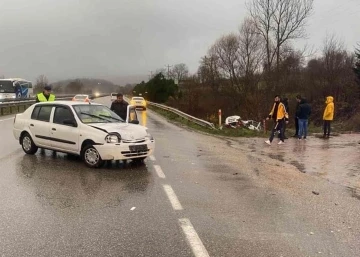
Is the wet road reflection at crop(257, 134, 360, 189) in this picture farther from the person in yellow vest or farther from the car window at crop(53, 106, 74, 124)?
the person in yellow vest

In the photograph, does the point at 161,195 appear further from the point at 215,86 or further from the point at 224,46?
the point at 224,46

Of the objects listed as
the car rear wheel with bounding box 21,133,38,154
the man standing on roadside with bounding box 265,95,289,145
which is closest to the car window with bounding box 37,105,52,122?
the car rear wheel with bounding box 21,133,38,154

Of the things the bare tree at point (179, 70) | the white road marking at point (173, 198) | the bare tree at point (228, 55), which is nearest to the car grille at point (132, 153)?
the white road marking at point (173, 198)

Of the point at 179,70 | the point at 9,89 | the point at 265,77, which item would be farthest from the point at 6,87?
the point at 179,70

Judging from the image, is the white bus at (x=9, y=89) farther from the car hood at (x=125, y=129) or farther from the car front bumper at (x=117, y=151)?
the car front bumper at (x=117, y=151)

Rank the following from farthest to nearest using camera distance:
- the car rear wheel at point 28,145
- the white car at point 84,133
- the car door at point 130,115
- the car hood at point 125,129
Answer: the car door at point 130,115
the car rear wheel at point 28,145
the car hood at point 125,129
the white car at point 84,133

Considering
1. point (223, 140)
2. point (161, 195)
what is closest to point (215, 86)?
point (223, 140)

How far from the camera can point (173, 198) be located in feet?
20.0

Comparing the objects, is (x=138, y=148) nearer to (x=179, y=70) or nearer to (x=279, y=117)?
(x=279, y=117)

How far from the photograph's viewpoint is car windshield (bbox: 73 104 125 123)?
30.4ft

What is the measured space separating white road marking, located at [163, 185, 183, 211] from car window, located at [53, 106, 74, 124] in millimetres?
3747

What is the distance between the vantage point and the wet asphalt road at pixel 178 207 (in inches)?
165

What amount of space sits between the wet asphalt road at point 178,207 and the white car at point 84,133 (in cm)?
36

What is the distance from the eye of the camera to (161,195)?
627 centimetres
